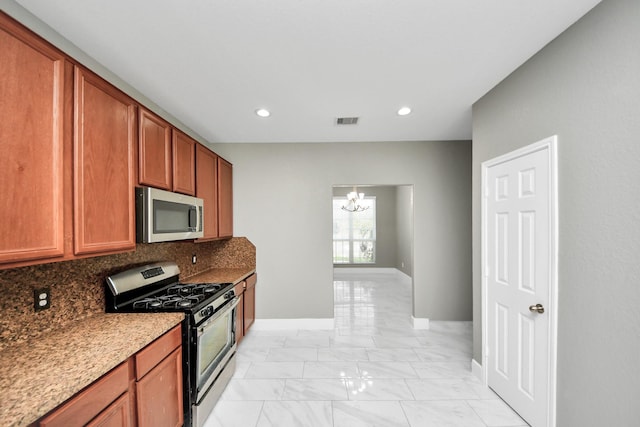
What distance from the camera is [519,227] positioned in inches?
84.4

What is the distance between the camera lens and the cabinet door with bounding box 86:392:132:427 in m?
1.29

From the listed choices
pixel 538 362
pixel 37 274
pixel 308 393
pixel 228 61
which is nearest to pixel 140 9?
pixel 228 61

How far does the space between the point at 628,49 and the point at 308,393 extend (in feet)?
10.3

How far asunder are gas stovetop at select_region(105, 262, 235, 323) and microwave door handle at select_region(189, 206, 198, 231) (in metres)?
0.50

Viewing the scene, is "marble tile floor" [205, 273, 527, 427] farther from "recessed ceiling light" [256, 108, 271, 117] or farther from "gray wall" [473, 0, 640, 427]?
"recessed ceiling light" [256, 108, 271, 117]

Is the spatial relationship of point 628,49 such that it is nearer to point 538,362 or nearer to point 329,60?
point 329,60

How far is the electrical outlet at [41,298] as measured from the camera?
1.60 metres

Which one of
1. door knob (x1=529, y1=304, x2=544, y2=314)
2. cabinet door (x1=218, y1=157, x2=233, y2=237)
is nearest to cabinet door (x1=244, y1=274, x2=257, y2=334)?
cabinet door (x1=218, y1=157, x2=233, y2=237)

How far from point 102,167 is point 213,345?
159 cm

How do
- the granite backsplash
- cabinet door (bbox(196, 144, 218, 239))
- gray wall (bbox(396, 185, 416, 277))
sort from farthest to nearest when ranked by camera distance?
gray wall (bbox(396, 185, 416, 277)), cabinet door (bbox(196, 144, 218, 239)), the granite backsplash

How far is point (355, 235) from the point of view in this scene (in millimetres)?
8398

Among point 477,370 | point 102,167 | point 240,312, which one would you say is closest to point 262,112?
point 102,167

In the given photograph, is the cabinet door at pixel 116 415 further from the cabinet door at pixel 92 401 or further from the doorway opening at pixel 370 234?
the doorway opening at pixel 370 234

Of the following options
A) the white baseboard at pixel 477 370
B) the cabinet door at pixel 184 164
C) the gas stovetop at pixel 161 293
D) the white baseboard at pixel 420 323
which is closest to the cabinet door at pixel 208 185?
the cabinet door at pixel 184 164
